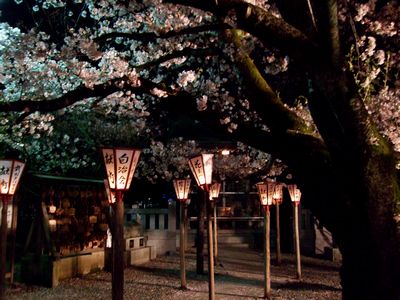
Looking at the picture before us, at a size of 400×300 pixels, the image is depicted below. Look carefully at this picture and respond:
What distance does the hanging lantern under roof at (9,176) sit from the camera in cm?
834

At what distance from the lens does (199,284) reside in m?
13.3

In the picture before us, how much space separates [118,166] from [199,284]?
7.66 m

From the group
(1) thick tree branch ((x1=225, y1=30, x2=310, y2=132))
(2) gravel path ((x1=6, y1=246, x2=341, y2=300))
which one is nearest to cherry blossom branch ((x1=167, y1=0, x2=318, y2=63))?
(1) thick tree branch ((x1=225, y1=30, x2=310, y2=132))

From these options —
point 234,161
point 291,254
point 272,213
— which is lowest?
point 291,254

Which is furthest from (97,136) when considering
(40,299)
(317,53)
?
(317,53)

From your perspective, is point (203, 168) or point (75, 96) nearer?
point (75, 96)

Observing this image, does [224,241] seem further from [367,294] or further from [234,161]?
[367,294]

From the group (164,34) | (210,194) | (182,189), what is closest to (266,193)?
(210,194)

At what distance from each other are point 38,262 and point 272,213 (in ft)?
48.7

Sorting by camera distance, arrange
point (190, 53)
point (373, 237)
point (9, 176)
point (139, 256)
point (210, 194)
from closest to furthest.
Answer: point (373, 237), point (190, 53), point (9, 176), point (210, 194), point (139, 256)

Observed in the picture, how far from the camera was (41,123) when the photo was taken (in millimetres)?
13586

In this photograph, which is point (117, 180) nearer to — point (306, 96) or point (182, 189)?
point (306, 96)

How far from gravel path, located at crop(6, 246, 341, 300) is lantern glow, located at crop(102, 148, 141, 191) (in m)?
5.47

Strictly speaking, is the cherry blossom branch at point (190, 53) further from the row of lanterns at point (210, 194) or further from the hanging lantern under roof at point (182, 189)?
the hanging lantern under roof at point (182, 189)
